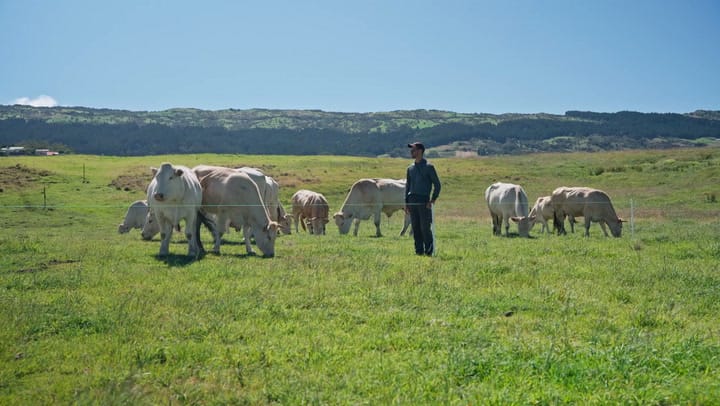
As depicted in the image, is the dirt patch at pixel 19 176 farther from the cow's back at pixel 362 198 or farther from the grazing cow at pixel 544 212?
the grazing cow at pixel 544 212

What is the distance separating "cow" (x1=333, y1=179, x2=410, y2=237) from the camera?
2789 centimetres

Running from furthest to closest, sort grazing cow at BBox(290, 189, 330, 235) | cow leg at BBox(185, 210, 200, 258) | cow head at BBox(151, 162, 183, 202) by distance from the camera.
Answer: grazing cow at BBox(290, 189, 330, 235) < cow leg at BBox(185, 210, 200, 258) < cow head at BBox(151, 162, 183, 202)

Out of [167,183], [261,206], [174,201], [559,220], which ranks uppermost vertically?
[167,183]

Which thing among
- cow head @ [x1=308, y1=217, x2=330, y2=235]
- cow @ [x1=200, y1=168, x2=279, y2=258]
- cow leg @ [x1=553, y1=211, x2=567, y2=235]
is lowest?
cow head @ [x1=308, y1=217, x2=330, y2=235]

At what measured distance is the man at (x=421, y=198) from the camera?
15.8m

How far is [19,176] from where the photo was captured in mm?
53406

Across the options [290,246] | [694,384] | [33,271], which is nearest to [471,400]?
[694,384]

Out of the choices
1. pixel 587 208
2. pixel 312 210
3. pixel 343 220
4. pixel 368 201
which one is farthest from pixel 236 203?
pixel 587 208

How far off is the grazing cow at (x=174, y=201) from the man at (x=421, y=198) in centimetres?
527

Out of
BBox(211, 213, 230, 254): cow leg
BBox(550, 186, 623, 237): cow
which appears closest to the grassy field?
BBox(211, 213, 230, 254): cow leg

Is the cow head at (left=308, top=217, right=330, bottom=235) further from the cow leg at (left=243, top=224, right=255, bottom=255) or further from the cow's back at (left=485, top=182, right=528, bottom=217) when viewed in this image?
the cow leg at (left=243, top=224, right=255, bottom=255)

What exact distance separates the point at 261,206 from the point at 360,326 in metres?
9.11

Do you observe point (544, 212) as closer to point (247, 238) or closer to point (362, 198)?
point (362, 198)

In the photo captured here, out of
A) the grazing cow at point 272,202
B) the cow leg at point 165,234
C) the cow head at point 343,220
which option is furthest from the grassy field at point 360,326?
the cow head at point 343,220
